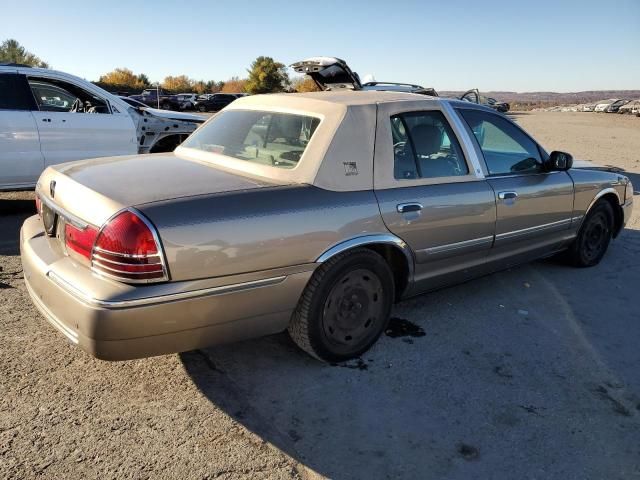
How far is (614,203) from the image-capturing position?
5.50 metres

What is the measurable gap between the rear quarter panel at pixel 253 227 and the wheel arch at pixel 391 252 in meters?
0.04

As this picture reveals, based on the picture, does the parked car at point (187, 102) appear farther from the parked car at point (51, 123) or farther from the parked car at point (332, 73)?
the parked car at point (332, 73)

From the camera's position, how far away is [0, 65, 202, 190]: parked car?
20.5ft

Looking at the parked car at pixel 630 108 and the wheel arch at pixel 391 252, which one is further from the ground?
the parked car at pixel 630 108

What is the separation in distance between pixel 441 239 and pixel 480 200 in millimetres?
465

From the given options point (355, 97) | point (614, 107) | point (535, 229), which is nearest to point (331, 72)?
point (355, 97)

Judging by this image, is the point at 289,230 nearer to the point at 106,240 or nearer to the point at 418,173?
the point at 106,240

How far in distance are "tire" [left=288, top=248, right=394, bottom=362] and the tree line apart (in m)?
43.1

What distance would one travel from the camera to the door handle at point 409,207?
337 cm

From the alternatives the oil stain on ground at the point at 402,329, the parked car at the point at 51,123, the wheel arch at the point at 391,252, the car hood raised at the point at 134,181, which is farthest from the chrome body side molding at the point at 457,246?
the parked car at the point at 51,123

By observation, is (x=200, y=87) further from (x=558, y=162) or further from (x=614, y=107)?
(x=558, y=162)

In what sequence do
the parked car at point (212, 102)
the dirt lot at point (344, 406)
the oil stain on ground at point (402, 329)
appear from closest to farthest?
the dirt lot at point (344, 406)
the oil stain on ground at point (402, 329)
the parked car at point (212, 102)

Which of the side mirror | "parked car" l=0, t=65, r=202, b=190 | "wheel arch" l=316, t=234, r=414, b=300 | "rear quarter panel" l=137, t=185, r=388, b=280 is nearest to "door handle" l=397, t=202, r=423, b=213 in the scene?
"wheel arch" l=316, t=234, r=414, b=300

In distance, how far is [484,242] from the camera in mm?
4004
